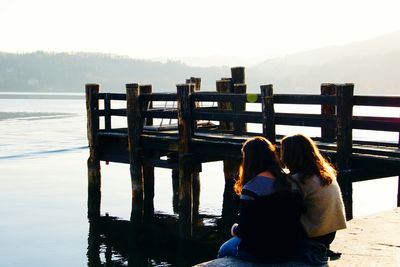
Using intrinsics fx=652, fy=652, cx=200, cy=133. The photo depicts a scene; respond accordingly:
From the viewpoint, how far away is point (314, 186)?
616cm

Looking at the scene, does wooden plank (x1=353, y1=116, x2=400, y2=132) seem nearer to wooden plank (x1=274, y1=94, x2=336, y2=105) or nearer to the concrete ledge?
wooden plank (x1=274, y1=94, x2=336, y2=105)

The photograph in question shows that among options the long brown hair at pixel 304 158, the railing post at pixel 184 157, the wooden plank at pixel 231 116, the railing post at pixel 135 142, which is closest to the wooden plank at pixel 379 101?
the wooden plank at pixel 231 116

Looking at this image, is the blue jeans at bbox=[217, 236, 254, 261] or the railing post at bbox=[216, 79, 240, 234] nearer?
the blue jeans at bbox=[217, 236, 254, 261]

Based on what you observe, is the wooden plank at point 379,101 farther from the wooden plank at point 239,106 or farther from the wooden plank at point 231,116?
the wooden plank at point 239,106

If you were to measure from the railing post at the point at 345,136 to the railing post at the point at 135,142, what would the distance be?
589 cm

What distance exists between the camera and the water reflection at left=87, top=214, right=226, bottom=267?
13.8 meters

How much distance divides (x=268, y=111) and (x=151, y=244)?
16.2 ft

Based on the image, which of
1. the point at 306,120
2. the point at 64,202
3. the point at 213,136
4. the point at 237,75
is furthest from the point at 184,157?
the point at 64,202

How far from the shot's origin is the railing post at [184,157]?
13.8 meters

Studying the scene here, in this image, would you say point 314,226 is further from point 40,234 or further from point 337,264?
point 40,234

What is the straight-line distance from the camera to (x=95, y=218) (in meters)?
18.4

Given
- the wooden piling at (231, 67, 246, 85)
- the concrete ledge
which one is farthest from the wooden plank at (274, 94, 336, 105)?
the wooden piling at (231, 67, 246, 85)

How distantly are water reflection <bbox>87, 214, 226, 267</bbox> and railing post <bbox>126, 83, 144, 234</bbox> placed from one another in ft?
2.46

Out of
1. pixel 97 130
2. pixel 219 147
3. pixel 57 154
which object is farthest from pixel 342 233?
pixel 57 154
